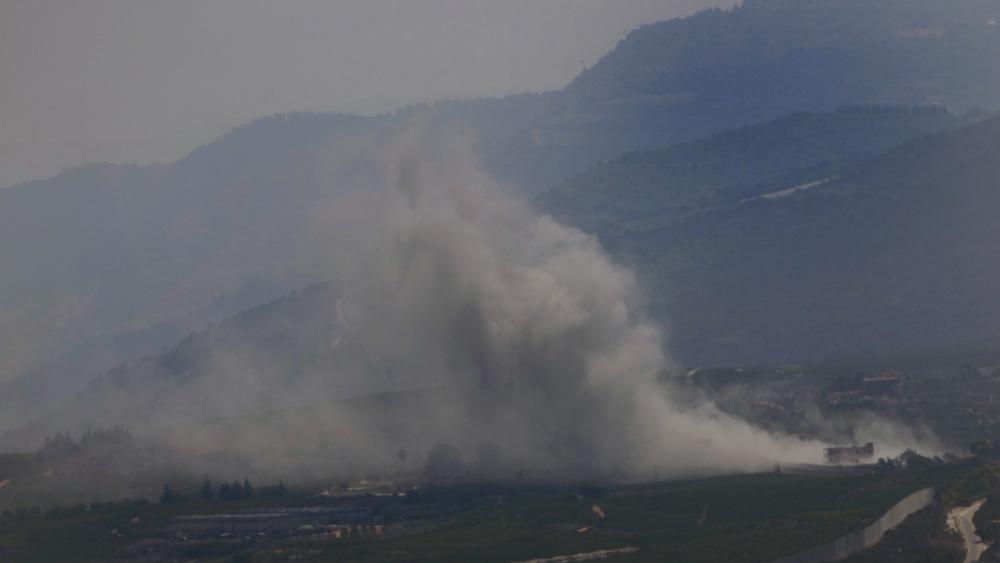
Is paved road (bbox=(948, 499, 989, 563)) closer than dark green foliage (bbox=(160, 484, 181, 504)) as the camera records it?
Yes

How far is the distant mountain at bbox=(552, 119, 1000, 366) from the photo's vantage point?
15625 centimetres

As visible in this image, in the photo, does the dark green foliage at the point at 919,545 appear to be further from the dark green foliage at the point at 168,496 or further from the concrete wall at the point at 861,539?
the dark green foliage at the point at 168,496

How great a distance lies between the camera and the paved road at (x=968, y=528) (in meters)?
73.4

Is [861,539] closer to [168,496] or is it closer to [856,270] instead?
[168,496]

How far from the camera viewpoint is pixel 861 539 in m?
76.0

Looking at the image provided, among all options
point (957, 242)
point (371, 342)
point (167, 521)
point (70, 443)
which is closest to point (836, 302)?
point (957, 242)

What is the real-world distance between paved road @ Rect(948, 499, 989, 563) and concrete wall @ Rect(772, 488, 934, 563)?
5.11ft

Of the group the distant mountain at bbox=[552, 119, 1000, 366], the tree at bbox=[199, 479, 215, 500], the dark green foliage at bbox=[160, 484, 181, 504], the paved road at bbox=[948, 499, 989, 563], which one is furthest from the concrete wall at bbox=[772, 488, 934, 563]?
the distant mountain at bbox=[552, 119, 1000, 366]

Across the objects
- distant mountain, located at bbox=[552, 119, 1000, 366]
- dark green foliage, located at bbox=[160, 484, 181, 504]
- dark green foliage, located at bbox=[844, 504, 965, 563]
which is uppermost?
distant mountain, located at bbox=[552, 119, 1000, 366]

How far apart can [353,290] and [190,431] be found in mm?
19371

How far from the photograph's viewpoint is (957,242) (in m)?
171

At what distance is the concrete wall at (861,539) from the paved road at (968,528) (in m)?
1.56

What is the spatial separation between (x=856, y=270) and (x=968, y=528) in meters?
99.0

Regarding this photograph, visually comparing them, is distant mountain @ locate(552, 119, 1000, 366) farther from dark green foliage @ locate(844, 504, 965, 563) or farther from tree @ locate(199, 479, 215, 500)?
dark green foliage @ locate(844, 504, 965, 563)
